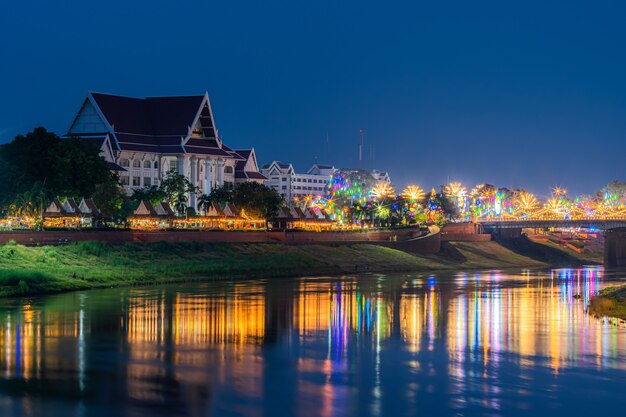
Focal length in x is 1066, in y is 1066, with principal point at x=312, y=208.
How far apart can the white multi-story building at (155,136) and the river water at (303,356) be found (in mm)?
64297

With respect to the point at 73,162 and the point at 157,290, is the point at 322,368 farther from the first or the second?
the point at 73,162

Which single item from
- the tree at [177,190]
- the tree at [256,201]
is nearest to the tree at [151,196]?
the tree at [177,190]

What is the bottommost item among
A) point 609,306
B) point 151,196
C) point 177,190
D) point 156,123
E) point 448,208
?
point 609,306

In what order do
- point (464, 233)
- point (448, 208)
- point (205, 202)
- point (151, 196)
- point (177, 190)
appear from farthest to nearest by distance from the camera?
point (448, 208) < point (464, 233) < point (205, 202) < point (177, 190) < point (151, 196)

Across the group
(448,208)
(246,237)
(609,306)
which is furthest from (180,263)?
(448,208)

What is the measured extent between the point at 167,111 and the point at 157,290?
220 ft

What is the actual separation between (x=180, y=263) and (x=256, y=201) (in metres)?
34.2

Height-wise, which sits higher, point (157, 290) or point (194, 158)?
point (194, 158)

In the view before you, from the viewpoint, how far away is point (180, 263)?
3059 inches

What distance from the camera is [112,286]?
63.2 m

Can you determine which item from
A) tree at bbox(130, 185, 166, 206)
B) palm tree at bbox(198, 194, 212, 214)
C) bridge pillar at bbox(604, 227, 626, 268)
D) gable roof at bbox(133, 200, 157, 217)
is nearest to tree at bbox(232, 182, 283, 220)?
palm tree at bbox(198, 194, 212, 214)

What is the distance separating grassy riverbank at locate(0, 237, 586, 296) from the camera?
61250mm

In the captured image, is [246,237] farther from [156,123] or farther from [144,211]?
[156,123]

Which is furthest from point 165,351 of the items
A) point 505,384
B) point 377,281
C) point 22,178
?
point 22,178
